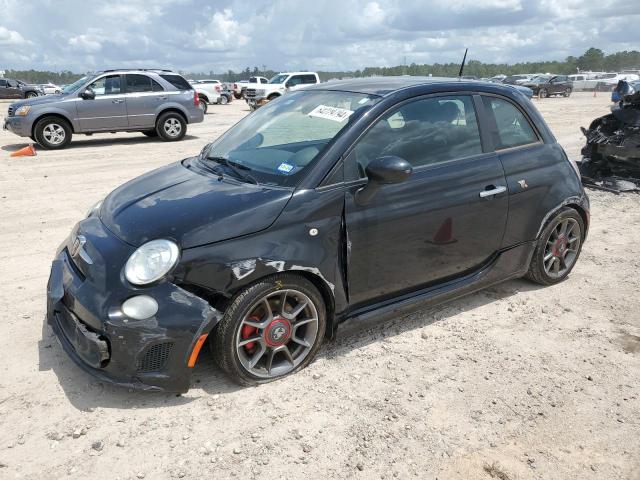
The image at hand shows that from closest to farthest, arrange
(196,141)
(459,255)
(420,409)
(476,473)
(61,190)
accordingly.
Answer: (476,473) < (420,409) < (459,255) < (61,190) < (196,141)

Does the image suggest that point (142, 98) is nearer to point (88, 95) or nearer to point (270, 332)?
point (88, 95)

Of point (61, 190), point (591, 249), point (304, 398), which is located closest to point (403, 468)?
point (304, 398)

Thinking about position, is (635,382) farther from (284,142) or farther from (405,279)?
(284,142)

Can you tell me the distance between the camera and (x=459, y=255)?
12.5 ft

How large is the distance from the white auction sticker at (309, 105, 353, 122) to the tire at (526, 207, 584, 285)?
6.64 ft

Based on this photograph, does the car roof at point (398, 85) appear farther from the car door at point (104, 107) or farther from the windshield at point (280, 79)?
the windshield at point (280, 79)

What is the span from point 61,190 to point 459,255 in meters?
6.40

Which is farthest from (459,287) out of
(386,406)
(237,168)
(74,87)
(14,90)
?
(14,90)

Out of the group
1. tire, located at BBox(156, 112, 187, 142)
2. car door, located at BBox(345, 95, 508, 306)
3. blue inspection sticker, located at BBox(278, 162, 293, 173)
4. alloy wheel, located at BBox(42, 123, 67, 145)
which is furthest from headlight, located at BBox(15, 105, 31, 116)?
car door, located at BBox(345, 95, 508, 306)

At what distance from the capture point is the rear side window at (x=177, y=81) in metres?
13.5

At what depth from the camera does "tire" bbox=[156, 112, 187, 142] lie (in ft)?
43.5

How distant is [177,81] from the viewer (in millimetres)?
13688

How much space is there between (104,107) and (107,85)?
57 cm

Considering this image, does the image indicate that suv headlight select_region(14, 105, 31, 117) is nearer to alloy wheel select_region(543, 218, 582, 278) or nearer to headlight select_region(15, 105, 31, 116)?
headlight select_region(15, 105, 31, 116)
